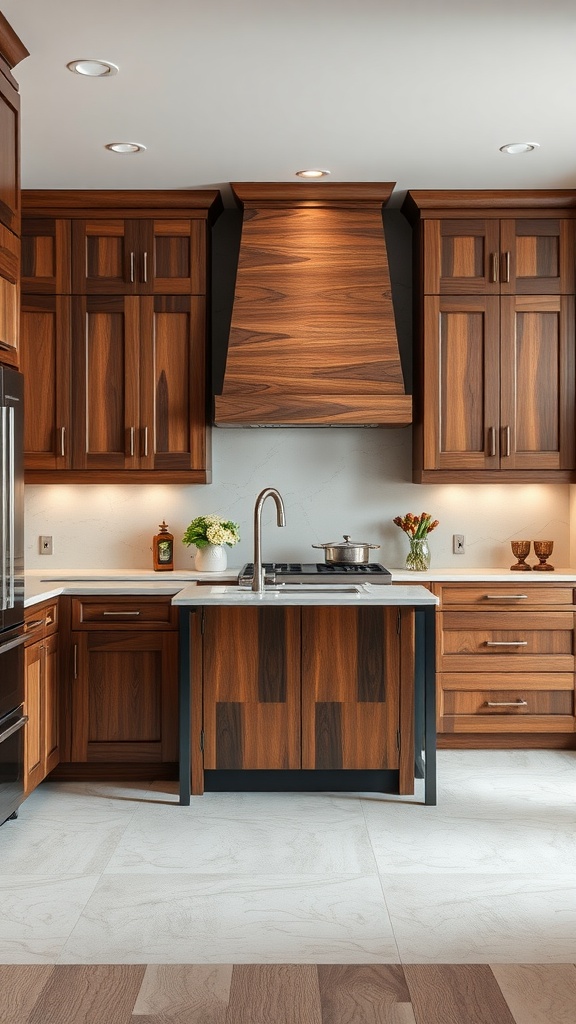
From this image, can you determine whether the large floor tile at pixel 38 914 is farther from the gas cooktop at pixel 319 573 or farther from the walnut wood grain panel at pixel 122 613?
the gas cooktop at pixel 319 573

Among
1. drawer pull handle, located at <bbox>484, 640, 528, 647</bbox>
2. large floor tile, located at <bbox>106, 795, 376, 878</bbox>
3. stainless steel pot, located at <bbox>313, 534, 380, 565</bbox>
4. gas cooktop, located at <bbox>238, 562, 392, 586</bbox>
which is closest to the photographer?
large floor tile, located at <bbox>106, 795, 376, 878</bbox>

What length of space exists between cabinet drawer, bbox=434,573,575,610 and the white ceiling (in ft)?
6.66

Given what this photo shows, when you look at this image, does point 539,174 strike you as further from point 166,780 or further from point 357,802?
point 166,780

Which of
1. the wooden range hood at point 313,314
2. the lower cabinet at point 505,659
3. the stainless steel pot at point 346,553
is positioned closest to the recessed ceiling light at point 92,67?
the wooden range hood at point 313,314

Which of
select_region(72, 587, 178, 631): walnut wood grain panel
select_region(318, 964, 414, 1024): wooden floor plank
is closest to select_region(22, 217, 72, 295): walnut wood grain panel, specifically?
select_region(72, 587, 178, 631): walnut wood grain panel

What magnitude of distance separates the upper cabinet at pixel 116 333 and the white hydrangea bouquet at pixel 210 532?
29 centimetres

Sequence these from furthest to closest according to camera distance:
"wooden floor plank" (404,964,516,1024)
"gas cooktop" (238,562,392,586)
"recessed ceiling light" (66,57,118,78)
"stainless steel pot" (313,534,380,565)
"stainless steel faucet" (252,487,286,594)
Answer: "stainless steel pot" (313,534,380,565), "gas cooktop" (238,562,392,586), "stainless steel faucet" (252,487,286,594), "recessed ceiling light" (66,57,118,78), "wooden floor plank" (404,964,516,1024)

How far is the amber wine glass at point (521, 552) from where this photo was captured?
4984 millimetres

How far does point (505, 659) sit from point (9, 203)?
3.09 meters

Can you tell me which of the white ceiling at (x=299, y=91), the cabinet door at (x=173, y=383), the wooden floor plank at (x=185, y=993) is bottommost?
the wooden floor plank at (x=185, y=993)

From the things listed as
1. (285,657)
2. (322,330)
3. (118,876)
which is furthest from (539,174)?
(118,876)

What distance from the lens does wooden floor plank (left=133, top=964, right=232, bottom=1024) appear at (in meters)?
2.27

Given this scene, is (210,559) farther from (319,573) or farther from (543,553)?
(543,553)

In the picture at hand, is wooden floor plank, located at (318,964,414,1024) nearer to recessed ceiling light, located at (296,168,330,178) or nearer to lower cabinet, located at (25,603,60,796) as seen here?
lower cabinet, located at (25,603,60,796)
